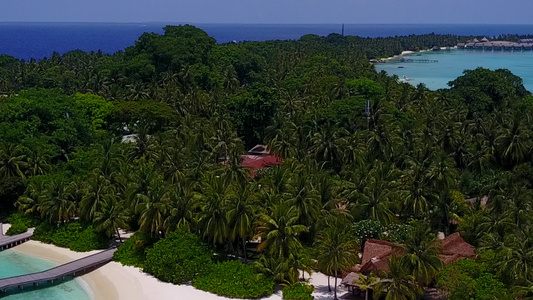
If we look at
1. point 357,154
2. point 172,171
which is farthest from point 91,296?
point 357,154

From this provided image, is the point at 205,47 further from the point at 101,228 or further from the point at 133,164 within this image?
the point at 101,228

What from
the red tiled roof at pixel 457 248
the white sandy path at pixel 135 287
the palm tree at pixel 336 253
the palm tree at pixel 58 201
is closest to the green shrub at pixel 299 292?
the white sandy path at pixel 135 287

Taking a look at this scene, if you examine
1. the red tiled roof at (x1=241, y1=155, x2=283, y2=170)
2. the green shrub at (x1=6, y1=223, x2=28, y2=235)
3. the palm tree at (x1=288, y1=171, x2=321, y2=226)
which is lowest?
the green shrub at (x1=6, y1=223, x2=28, y2=235)

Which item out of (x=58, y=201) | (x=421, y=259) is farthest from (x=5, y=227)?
(x=421, y=259)

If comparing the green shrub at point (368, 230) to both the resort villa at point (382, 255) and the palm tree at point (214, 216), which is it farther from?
the palm tree at point (214, 216)

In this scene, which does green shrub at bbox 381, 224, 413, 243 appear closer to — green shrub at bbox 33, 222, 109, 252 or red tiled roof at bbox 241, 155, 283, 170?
red tiled roof at bbox 241, 155, 283, 170

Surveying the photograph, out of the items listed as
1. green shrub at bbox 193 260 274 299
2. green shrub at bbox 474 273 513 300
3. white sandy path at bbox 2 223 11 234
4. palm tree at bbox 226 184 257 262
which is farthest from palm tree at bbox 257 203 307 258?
white sandy path at bbox 2 223 11 234

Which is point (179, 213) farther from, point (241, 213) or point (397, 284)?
point (397, 284)
